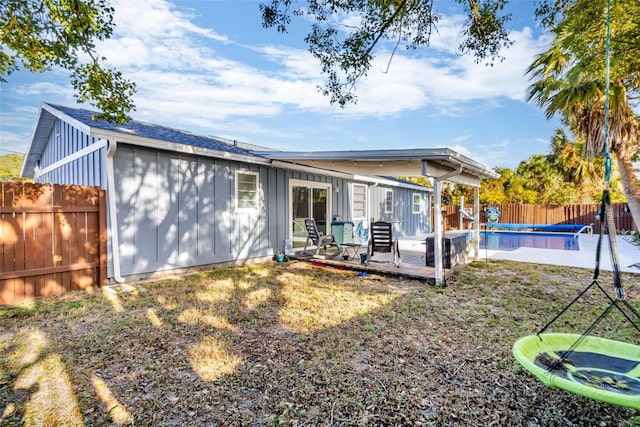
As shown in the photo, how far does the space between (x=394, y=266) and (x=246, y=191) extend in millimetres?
4012

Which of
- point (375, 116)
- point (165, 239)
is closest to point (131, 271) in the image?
point (165, 239)

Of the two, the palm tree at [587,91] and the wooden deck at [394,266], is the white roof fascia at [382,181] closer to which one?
the wooden deck at [394,266]

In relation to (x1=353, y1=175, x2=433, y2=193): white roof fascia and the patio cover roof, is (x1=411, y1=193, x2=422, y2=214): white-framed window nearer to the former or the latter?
(x1=353, y1=175, x2=433, y2=193): white roof fascia

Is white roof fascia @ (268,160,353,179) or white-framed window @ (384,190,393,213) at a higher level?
white roof fascia @ (268,160,353,179)

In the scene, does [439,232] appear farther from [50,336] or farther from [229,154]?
[50,336]

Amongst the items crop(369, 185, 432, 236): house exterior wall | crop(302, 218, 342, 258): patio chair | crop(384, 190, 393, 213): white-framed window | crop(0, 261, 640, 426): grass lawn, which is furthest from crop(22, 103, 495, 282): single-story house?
crop(384, 190, 393, 213): white-framed window

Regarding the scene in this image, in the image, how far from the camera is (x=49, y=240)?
5172mm

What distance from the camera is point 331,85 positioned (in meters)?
5.73

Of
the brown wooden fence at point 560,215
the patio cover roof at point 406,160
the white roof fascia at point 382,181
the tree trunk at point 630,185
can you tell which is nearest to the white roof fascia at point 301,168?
the patio cover roof at point 406,160

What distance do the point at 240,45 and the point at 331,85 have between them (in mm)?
6349

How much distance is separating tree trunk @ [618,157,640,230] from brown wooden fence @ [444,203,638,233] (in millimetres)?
8734

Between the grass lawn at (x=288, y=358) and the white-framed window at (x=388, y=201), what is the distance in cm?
844

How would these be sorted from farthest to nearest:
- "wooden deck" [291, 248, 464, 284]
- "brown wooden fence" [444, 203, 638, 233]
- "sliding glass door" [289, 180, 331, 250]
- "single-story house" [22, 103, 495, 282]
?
"brown wooden fence" [444, 203, 638, 233]
"sliding glass door" [289, 180, 331, 250]
"wooden deck" [291, 248, 464, 284]
"single-story house" [22, 103, 495, 282]

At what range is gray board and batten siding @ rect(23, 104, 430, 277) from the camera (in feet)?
19.4
